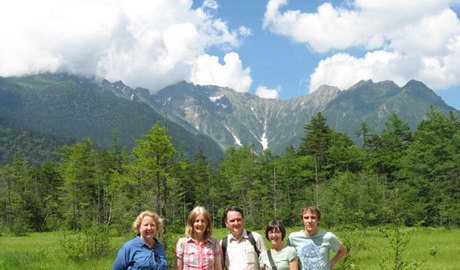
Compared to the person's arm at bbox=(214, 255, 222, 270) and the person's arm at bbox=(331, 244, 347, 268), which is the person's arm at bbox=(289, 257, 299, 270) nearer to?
the person's arm at bbox=(331, 244, 347, 268)

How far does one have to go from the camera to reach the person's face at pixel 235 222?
5.84 m

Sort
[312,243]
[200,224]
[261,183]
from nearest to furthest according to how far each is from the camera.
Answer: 1. [200,224]
2. [312,243]
3. [261,183]

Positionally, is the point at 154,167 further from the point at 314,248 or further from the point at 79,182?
the point at 314,248

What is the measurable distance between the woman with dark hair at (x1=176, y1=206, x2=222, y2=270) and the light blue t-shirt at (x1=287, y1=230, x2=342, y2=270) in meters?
1.13

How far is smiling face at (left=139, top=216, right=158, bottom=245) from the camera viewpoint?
17.1ft

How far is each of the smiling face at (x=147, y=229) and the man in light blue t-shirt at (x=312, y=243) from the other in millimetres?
2011

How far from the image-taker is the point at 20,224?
42.2 m

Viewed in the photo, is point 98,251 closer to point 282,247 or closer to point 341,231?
point 341,231

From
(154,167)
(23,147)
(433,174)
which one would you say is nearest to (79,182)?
(154,167)

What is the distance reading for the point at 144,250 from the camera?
5.18 metres

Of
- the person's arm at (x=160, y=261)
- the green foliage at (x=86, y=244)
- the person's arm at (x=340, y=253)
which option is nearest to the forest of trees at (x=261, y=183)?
the green foliage at (x=86, y=244)

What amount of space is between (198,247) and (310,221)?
153 cm

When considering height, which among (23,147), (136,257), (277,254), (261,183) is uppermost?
(23,147)

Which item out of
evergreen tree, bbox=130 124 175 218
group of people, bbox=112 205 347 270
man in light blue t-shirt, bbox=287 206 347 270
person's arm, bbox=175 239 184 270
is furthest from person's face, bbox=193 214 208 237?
evergreen tree, bbox=130 124 175 218
